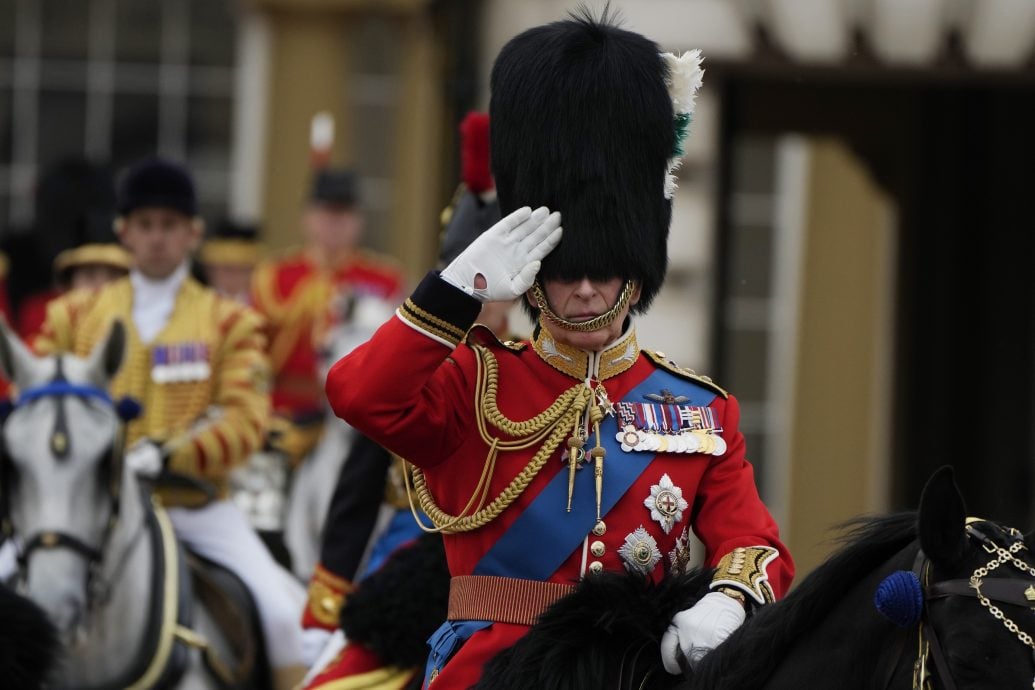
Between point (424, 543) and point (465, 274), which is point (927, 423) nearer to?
point (424, 543)

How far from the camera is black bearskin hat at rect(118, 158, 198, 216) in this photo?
755cm

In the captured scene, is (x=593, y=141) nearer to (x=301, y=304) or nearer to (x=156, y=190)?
(x=156, y=190)

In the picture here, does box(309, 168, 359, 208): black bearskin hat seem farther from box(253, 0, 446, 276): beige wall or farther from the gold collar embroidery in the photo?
the gold collar embroidery

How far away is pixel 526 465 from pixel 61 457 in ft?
7.93

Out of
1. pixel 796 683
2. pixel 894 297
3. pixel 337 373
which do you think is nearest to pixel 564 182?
pixel 337 373

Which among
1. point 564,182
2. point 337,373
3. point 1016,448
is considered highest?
point 564,182

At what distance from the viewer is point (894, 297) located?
13203mm

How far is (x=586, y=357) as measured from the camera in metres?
4.11

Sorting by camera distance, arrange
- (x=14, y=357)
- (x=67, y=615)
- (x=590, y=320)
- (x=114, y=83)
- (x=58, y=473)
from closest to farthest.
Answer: (x=590, y=320) < (x=67, y=615) < (x=58, y=473) < (x=14, y=357) < (x=114, y=83)

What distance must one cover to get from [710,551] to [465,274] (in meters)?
0.68

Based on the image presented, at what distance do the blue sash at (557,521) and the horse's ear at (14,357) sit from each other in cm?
273

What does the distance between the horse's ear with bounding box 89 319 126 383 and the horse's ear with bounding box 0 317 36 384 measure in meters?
0.18

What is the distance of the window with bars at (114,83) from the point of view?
52.1 feet

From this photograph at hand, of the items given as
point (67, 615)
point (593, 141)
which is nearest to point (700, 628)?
point (593, 141)
